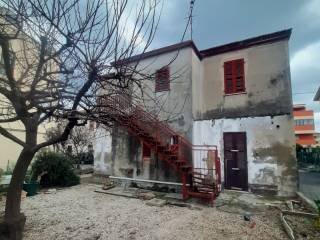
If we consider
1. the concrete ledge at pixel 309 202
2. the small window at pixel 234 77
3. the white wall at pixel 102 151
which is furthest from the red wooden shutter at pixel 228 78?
the white wall at pixel 102 151

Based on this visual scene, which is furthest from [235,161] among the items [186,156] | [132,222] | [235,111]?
[132,222]

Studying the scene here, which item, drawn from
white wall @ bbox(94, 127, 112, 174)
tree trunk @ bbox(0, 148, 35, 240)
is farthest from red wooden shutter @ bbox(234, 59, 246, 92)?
tree trunk @ bbox(0, 148, 35, 240)

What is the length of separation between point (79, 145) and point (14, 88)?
1617cm

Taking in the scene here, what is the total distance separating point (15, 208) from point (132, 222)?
9.15 feet

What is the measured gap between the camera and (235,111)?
1028 cm

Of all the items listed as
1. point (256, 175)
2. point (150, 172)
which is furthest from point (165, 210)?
point (256, 175)

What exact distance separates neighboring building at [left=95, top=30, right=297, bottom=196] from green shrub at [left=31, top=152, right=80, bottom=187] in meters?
2.44

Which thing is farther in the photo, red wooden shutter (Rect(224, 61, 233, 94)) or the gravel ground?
red wooden shutter (Rect(224, 61, 233, 94))

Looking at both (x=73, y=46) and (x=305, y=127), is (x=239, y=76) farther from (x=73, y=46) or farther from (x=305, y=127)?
(x=305, y=127)

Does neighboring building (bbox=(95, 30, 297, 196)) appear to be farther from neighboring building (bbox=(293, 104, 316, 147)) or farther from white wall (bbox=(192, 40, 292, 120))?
neighboring building (bbox=(293, 104, 316, 147))

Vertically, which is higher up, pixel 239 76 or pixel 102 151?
pixel 239 76

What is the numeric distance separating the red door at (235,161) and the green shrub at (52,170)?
7.73 m

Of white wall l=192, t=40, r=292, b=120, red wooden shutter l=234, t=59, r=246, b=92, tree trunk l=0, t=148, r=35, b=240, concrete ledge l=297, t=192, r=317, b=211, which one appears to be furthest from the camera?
red wooden shutter l=234, t=59, r=246, b=92

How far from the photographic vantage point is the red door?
31.2 feet
